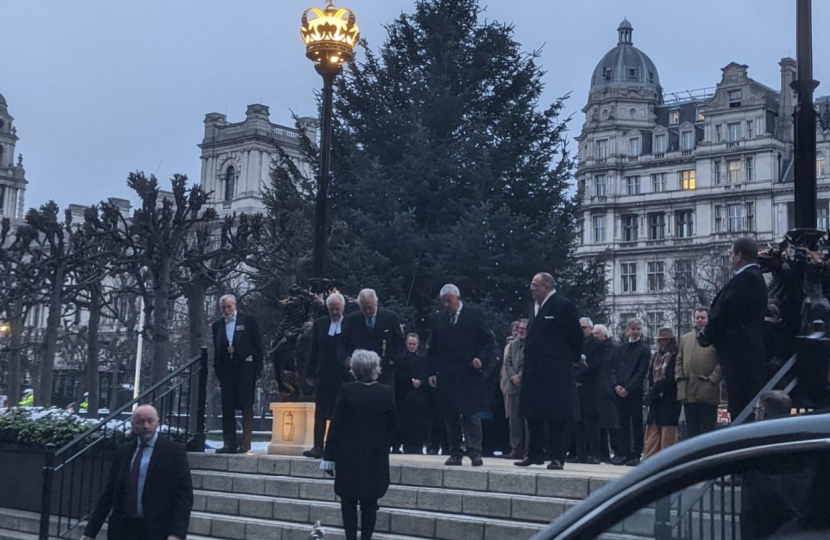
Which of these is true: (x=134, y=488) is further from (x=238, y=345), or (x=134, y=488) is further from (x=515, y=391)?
(x=515, y=391)

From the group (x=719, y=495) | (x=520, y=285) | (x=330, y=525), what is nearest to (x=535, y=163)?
(x=520, y=285)

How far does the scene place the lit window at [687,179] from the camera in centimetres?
7250

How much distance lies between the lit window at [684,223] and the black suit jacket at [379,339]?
6298cm

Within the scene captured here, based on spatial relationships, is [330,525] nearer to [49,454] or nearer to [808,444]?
[49,454]

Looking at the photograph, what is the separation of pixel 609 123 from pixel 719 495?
7601cm

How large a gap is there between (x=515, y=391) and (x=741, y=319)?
6024mm

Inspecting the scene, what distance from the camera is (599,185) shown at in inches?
3017

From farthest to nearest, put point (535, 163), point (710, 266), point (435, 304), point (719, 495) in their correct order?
point (710, 266)
point (535, 163)
point (435, 304)
point (719, 495)

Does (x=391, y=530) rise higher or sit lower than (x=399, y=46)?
lower

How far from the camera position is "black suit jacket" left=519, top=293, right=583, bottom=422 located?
416 inches

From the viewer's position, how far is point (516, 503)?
33.0 ft

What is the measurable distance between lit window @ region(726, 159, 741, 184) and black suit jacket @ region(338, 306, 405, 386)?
6179cm

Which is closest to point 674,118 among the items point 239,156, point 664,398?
point 239,156

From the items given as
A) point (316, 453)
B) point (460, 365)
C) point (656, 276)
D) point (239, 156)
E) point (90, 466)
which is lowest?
point (90, 466)
